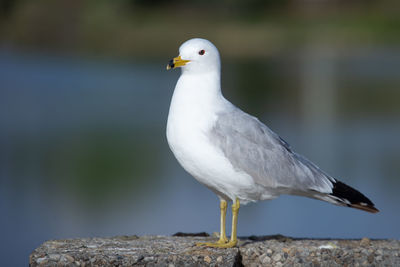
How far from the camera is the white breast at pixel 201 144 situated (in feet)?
14.0

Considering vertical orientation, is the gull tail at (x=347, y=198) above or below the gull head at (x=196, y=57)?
below

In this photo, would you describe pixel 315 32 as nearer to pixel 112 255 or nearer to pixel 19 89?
pixel 19 89

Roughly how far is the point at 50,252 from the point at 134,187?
4.12 meters

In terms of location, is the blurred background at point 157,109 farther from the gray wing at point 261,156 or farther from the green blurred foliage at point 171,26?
the gray wing at point 261,156

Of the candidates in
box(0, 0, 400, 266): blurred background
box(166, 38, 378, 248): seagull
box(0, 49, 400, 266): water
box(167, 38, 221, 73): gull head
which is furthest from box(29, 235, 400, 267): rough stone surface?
A: box(0, 49, 400, 266): water

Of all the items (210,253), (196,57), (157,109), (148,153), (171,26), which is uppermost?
(171,26)

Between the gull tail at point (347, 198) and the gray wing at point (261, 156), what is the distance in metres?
0.05

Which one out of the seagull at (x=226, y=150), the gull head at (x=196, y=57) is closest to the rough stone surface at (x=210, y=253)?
the seagull at (x=226, y=150)

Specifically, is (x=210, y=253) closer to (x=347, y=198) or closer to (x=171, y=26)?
(x=347, y=198)

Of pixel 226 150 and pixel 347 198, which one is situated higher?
pixel 226 150

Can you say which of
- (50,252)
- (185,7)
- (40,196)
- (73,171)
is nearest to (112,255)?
(50,252)

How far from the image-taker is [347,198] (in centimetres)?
455

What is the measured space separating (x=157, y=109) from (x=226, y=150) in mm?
9399

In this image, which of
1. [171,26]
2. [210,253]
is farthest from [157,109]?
[171,26]
